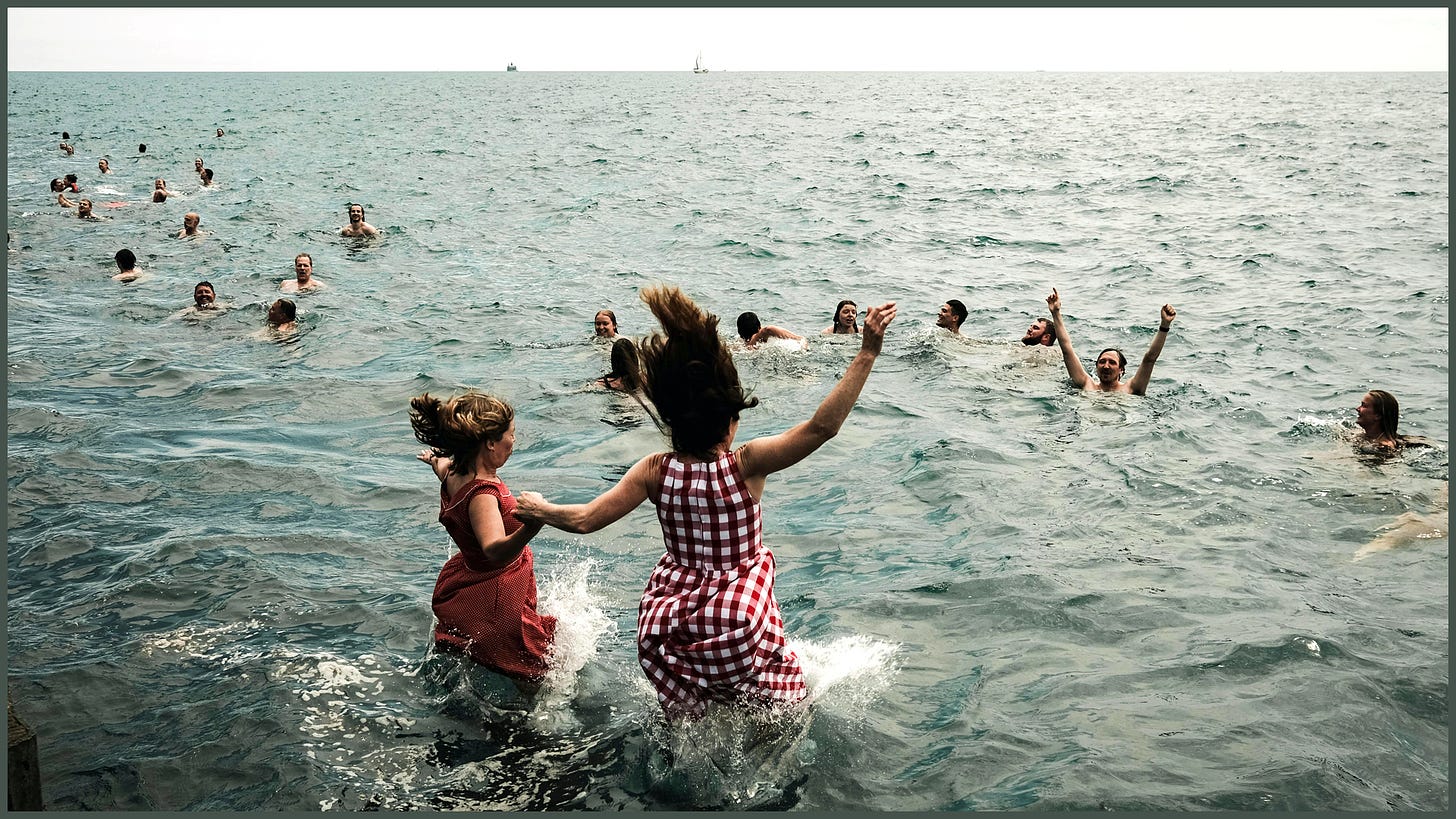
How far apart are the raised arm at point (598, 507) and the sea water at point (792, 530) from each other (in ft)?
3.78

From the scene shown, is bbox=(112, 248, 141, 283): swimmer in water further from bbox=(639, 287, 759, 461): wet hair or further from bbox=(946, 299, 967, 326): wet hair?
bbox=(639, 287, 759, 461): wet hair

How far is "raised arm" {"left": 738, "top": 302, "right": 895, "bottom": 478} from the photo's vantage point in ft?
13.6

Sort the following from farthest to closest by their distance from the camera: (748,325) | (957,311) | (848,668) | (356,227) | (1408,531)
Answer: (356,227) → (957,311) → (748,325) → (1408,531) → (848,668)

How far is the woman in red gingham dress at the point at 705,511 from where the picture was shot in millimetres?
4301

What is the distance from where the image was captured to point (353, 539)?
335 inches

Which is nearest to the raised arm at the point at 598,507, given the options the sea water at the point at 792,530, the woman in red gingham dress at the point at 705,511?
the woman in red gingham dress at the point at 705,511

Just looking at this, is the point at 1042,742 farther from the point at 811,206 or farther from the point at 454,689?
the point at 811,206

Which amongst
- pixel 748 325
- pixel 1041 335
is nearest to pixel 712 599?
pixel 748 325

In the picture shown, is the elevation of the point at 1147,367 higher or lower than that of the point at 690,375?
lower

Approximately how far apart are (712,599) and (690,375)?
3.16 ft

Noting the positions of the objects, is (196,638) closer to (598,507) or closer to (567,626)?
(567,626)

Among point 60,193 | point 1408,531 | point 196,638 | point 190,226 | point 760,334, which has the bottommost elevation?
point 1408,531

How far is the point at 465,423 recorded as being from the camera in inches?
198

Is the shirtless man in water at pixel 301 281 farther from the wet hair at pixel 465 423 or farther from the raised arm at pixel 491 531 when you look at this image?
the raised arm at pixel 491 531
